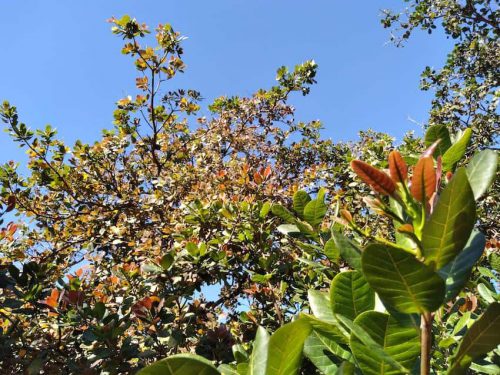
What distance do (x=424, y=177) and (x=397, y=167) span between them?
0.06 metres

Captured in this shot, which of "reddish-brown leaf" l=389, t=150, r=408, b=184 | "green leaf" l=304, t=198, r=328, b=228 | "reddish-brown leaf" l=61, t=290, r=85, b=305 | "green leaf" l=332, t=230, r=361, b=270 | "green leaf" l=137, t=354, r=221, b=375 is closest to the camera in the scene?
"green leaf" l=137, t=354, r=221, b=375

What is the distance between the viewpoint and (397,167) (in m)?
0.80

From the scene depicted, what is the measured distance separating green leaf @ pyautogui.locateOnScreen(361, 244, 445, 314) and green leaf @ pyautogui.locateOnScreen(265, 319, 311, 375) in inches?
6.5

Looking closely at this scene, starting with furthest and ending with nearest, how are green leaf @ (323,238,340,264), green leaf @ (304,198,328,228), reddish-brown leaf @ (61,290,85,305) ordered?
reddish-brown leaf @ (61,290,85,305) → green leaf @ (304,198,328,228) → green leaf @ (323,238,340,264)

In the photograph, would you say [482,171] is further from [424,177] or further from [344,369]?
[344,369]

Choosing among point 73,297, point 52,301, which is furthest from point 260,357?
point 52,301

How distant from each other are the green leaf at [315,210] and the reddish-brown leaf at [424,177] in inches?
A: 28.2

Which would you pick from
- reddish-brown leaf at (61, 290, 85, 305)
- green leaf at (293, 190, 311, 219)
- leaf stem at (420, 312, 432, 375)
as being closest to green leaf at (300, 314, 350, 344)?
leaf stem at (420, 312, 432, 375)

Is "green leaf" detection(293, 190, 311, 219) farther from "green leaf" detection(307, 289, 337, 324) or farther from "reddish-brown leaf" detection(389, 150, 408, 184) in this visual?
"reddish-brown leaf" detection(389, 150, 408, 184)

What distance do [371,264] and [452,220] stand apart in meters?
0.16

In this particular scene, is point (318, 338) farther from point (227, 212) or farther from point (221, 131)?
point (221, 131)

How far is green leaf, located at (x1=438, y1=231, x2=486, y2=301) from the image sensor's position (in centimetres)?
83

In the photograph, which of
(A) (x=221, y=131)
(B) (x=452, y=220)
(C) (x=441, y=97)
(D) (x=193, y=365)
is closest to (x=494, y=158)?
(B) (x=452, y=220)

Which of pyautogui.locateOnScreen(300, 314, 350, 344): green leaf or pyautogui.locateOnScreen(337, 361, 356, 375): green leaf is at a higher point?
pyautogui.locateOnScreen(300, 314, 350, 344): green leaf
